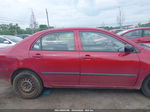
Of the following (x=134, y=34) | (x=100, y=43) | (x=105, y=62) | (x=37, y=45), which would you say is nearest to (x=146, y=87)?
(x=105, y=62)

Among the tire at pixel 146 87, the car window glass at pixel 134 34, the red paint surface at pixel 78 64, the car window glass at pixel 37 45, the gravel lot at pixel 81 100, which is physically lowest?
the gravel lot at pixel 81 100

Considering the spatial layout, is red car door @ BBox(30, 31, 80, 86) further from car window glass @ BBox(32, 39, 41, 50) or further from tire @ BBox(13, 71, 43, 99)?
tire @ BBox(13, 71, 43, 99)

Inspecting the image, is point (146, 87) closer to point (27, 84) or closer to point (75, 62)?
point (75, 62)

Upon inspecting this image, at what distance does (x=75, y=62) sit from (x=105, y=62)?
63cm

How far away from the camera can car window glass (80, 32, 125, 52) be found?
2.59 metres

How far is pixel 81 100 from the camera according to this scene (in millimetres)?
2711

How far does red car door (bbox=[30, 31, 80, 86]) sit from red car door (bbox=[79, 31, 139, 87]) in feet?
0.64

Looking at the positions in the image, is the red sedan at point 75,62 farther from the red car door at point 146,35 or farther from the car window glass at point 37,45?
the red car door at point 146,35

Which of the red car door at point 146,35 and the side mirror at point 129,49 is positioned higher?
the red car door at point 146,35

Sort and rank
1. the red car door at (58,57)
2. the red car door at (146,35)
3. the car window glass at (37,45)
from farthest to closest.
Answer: the red car door at (146,35), the car window glass at (37,45), the red car door at (58,57)

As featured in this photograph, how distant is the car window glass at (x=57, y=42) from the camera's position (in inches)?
104

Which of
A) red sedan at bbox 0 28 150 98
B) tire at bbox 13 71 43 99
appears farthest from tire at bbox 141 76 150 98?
tire at bbox 13 71 43 99

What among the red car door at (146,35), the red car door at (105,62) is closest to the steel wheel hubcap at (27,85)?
the red car door at (105,62)

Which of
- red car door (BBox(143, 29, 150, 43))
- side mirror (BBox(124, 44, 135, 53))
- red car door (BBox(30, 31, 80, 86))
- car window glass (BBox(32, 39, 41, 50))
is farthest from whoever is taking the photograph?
red car door (BBox(143, 29, 150, 43))
